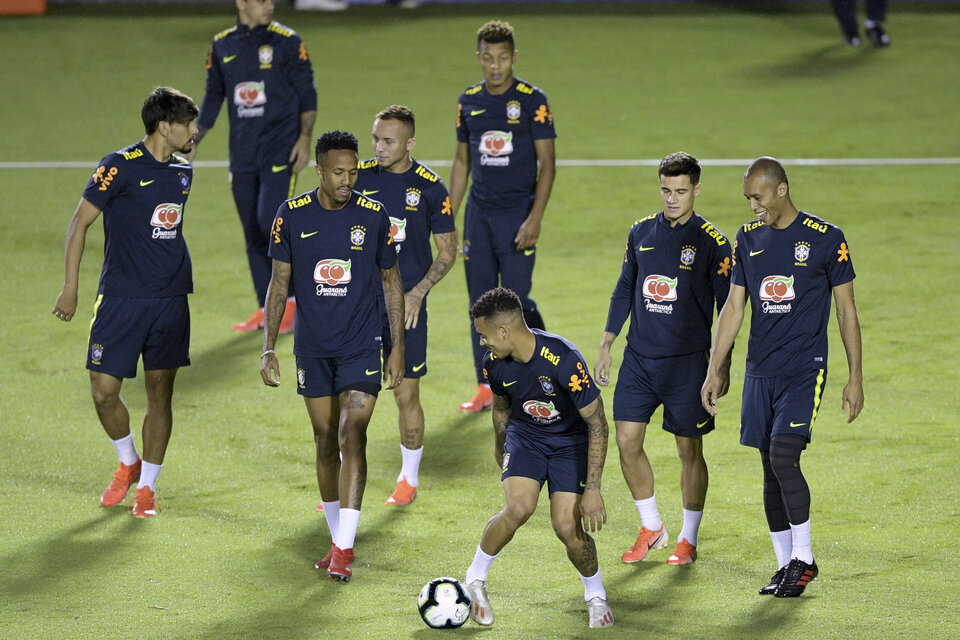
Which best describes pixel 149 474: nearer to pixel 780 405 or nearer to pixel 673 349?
pixel 673 349

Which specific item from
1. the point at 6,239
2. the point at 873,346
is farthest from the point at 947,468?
the point at 6,239

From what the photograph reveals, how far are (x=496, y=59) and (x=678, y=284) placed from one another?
2.70 m

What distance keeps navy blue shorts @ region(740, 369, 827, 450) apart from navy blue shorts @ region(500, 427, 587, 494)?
862mm

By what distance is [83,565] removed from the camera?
21.5 ft

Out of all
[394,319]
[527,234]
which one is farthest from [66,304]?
[527,234]

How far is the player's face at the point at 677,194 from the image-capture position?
6500 millimetres

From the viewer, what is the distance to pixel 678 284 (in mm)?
6594

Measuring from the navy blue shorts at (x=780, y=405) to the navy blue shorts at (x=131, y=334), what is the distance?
3151mm

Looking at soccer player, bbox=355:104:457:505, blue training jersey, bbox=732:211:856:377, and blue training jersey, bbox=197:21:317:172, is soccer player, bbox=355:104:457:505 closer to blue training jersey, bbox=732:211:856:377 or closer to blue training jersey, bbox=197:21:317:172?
blue training jersey, bbox=732:211:856:377

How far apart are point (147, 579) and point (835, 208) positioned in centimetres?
951

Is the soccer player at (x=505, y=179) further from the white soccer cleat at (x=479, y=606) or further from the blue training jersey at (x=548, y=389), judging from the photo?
the white soccer cleat at (x=479, y=606)

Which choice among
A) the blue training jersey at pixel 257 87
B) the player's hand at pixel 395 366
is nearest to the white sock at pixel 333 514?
the player's hand at pixel 395 366

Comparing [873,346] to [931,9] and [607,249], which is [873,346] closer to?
[607,249]

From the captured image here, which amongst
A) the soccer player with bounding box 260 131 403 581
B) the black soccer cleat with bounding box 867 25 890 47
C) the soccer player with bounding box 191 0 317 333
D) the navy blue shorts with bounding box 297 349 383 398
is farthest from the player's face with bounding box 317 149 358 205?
the black soccer cleat with bounding box 867 25 890 47
